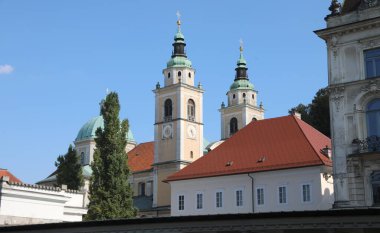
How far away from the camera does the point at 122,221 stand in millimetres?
16266

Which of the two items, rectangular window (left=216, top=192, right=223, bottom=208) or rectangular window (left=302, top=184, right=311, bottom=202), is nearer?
rectangular window (left=302, top=184, right=311, bottom=202)

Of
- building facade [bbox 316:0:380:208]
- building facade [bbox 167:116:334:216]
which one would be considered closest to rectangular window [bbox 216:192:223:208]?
building facade [bbox 167:116:334:216]

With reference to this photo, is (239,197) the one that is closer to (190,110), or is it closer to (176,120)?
(176,120)

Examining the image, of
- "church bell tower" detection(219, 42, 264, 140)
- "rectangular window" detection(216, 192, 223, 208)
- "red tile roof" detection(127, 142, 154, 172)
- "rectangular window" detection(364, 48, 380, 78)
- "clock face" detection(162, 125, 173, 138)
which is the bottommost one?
"rectangular window" detection(216, 192, 223, 208)

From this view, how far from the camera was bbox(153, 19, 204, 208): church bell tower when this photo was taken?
228 ft

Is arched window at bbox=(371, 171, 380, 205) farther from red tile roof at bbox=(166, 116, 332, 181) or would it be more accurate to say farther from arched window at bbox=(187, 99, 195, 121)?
arched window at bbox=(187, 99, 195, 121)

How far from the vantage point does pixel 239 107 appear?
90625 mm

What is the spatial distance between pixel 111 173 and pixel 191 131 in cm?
3396

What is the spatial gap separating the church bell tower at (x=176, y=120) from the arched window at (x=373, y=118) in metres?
39.7

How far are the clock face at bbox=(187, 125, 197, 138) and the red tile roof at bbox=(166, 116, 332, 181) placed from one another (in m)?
23.0

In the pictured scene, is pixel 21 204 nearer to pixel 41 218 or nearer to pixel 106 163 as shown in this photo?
pixel 41 218

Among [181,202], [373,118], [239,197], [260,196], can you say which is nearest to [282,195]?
[260,196]

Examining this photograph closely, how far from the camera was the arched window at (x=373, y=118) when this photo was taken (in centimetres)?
2981

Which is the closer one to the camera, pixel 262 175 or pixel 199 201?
pixel 262 175
